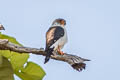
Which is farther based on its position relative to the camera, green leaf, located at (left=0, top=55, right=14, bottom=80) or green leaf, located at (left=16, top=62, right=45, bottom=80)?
green leaf, located at (left=16, top=62, right=45, bottom=80)

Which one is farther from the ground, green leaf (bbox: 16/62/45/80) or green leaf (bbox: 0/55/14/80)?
green leaf (bbox: 0/55/14/80)

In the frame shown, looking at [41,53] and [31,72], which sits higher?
[41,53]

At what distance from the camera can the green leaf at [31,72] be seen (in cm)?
186

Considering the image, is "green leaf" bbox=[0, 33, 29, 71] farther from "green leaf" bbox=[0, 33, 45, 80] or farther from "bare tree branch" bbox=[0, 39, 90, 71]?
"bare tree branch" bbox=[0, 39, 90, 71]

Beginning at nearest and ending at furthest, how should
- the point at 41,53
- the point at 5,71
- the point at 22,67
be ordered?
1. the point at 5,71
2. the point at 41,53
3. the point at 22,67

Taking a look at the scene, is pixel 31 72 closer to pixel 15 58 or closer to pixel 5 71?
pixel 15 58

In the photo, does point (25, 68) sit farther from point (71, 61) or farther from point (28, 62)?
point (71, 61)

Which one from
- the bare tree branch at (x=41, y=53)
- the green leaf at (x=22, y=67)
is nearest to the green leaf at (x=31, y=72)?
the green leaf at (x=22, y=67)

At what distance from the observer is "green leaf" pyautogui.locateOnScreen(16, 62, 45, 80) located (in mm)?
1858

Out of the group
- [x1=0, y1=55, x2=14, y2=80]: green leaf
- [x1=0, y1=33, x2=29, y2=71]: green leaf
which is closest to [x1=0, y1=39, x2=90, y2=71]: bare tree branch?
[x1=0, y1=55, x2=14, y2=80]: green leaf

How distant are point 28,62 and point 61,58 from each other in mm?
300

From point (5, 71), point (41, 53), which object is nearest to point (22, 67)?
point (41, 53)

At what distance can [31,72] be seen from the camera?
195 cm

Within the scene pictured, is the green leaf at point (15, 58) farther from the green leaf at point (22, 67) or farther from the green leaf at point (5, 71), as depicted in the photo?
the green leaf at point (5, 71)
